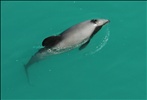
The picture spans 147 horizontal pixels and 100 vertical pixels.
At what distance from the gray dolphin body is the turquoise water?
12.9 inches

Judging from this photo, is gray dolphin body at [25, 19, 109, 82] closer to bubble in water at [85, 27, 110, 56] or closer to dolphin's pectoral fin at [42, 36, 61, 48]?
dolphin's pectoral fin at [42, 36, 61, 48]

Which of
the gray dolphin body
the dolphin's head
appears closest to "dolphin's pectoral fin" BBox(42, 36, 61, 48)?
the gray dolphin body

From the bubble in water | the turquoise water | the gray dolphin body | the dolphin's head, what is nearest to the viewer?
the gray dolphin body

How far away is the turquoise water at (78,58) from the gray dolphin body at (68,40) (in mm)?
327

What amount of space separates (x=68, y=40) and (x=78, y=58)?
0.69 m

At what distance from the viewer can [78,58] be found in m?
9.24

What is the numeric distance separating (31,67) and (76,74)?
96cm

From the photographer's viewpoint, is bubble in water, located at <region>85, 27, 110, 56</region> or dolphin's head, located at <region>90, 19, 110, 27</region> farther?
bubble in water, located at <region>85, 27, 110, 56</region>

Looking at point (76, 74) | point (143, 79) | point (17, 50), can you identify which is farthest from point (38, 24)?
point (143, 79)

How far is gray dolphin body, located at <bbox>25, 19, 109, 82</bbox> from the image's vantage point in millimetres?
8672

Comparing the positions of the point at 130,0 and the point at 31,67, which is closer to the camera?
the point at 31,67

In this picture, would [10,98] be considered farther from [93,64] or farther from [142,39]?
[142,39]

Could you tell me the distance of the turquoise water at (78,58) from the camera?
8891mm

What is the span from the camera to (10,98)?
8.84 m
